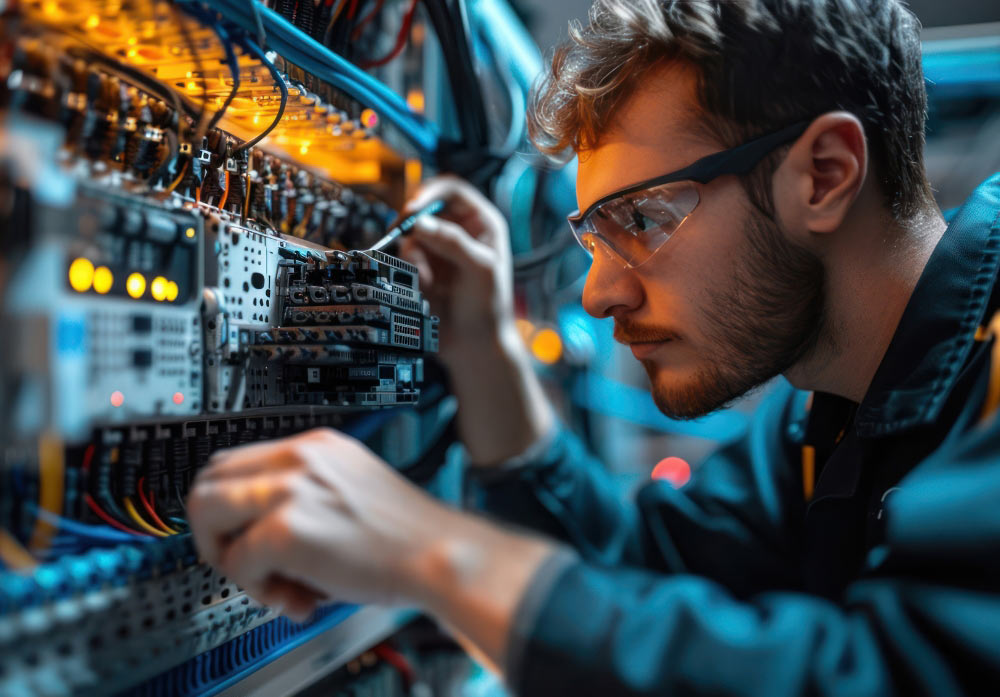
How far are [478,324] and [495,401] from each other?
5.6 inches

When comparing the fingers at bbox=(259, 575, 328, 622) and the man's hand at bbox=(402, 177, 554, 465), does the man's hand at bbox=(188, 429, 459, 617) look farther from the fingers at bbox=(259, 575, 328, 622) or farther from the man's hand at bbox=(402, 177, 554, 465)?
the man's hand at bbox=(402, 177, 554, 465)

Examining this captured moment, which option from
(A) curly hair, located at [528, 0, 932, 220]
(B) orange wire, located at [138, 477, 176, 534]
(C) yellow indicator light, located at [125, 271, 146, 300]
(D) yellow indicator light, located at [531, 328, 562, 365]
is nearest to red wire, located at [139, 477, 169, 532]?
(B) orange wire, located at [138, 477, 176, 534]

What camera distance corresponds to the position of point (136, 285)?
1.68ft

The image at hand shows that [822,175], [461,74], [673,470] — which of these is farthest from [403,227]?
[673,470]

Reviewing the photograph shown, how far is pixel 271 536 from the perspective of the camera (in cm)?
50

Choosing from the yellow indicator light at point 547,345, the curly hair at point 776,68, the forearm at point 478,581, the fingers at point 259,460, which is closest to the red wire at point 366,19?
the curly hair at point 776,68

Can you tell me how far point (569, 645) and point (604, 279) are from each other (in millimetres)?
566

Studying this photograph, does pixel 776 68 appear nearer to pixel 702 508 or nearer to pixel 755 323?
pixel 755 323

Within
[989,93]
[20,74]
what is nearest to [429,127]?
[20,74]

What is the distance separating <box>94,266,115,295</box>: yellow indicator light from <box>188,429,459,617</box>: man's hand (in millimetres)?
163

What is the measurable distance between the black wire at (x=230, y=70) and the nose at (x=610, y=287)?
502 mm

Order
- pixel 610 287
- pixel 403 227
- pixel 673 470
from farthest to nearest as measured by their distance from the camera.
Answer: pixel 673 470 < pixel 403 227 < pixel 610 287

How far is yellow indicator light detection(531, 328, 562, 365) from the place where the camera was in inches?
77.5

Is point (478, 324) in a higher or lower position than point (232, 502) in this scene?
higher
